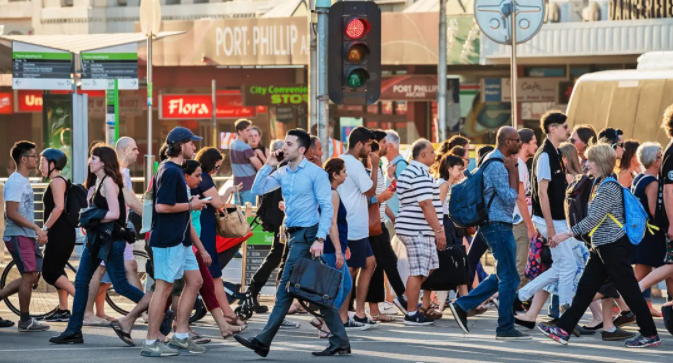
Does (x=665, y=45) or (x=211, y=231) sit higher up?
(x=665, y=45)

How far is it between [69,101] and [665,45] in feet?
39.3

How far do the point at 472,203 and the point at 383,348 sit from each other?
1390 millimetres

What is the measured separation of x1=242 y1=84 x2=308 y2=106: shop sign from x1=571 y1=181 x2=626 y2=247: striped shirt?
78.2 feet

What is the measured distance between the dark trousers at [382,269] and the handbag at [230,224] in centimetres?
142

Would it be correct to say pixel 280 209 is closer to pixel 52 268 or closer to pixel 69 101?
pixel 52 268

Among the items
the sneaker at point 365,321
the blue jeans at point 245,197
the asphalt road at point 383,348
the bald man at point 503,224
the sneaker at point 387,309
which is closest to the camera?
the asphalt road at point 383,348

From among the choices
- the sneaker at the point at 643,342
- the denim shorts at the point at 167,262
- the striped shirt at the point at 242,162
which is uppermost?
the striped shirt at the point at 242,162

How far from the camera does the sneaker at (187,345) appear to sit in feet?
34.7

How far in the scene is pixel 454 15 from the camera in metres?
28.6

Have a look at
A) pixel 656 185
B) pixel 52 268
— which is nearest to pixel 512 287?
pixel 656 185

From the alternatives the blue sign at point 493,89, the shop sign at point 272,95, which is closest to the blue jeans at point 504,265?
the blue sign at point 493,89

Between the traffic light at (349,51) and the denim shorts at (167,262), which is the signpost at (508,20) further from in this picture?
the denim shorts at (167,262)

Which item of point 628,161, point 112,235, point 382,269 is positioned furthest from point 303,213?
point 628,161

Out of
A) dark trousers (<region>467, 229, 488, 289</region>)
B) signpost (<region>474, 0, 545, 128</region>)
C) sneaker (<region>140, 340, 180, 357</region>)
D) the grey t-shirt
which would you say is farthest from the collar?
signpost (<region>474, 0, 545, 128</region>)
